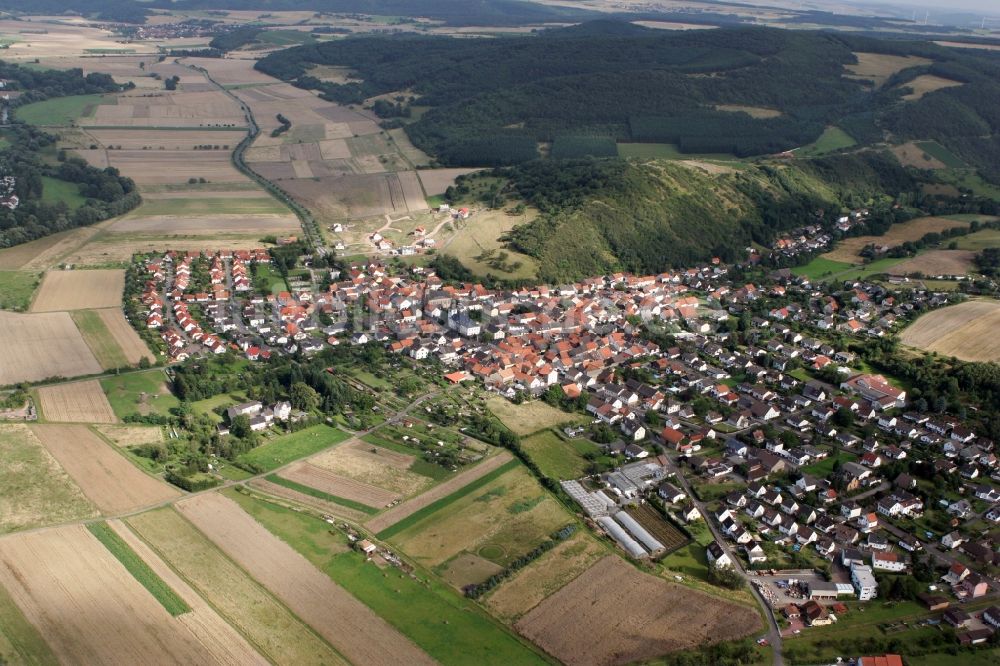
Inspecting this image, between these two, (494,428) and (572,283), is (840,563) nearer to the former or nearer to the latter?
(494,428)

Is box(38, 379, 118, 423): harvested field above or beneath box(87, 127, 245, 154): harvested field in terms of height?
beneath

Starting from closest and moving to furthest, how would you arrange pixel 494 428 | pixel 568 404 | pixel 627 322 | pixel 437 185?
pixel 494 428 → pixel 568 404 → pixel 627 322 → pixel 437 185

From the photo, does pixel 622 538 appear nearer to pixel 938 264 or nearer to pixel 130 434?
pixel 130 434

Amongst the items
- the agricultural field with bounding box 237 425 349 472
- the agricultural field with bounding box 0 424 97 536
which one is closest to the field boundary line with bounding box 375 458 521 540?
the agricultural field with bounding box 237 425 349 472

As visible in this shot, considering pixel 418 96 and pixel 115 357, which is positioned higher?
pixel 418 96

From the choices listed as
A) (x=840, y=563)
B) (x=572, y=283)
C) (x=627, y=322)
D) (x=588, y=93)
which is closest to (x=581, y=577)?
(x=840, y=563)

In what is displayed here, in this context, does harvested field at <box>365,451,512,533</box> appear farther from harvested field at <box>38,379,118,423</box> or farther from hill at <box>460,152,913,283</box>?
hill at <box>460,152,913,283</box>

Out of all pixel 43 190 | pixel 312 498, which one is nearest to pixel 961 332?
pixel 312 498
